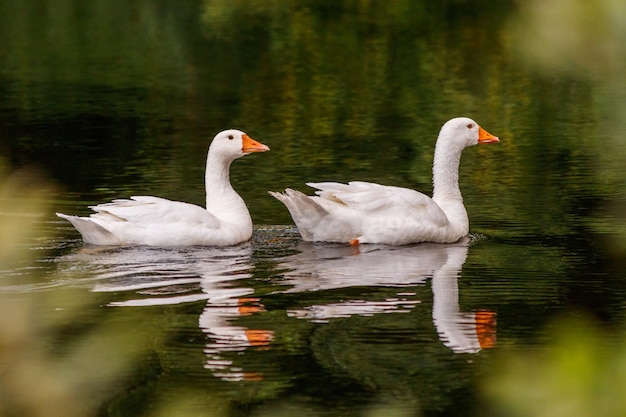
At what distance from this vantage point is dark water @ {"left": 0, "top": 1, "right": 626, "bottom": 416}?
6.70 meters

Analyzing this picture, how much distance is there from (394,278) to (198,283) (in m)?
1.65

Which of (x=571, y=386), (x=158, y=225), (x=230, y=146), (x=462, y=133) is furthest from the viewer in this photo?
(x=462, y=133)

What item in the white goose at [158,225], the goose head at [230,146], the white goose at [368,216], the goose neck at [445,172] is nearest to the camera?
the white goose at [158,225]

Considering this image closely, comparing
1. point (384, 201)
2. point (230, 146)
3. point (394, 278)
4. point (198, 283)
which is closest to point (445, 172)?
point (384, 201)

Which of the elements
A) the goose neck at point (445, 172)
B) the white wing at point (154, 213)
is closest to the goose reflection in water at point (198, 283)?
the white wing at point (154, 213)

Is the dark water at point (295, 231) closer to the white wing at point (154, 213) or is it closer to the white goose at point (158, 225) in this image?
the white goose at point (158, 225)

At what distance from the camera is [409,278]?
10.0m

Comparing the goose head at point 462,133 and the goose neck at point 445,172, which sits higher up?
the goose head at point 462,133

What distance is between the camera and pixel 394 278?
32.8 ft

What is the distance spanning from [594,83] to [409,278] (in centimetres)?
1509

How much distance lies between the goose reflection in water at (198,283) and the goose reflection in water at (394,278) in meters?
0.46

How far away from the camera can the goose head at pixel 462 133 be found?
40.4ft

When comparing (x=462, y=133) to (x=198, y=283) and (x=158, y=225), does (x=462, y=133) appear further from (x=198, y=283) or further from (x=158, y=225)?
(x=198, y=283)

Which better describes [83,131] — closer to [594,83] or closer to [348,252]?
[348,252]
